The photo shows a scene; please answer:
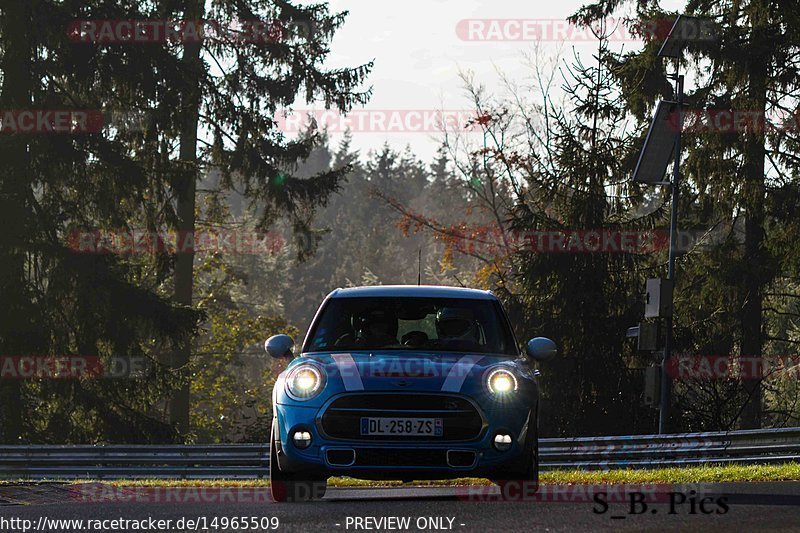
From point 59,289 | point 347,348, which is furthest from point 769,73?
point 347,348

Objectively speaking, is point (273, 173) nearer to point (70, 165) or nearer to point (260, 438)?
point (70, 165)

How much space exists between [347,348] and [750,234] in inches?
963

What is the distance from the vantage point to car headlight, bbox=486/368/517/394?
1015 cm

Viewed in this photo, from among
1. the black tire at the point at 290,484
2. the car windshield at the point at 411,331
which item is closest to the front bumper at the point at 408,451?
the black tire at the point at 290,484

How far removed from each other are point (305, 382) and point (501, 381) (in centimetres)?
149

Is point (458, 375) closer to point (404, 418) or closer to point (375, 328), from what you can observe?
point (404, 418)

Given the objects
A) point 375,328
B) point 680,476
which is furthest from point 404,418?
point 680,476

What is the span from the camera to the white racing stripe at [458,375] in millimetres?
10008

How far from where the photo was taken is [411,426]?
9930 millimetres

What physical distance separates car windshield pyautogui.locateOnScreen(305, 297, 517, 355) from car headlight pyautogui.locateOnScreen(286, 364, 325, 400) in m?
0.76

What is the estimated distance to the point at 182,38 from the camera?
1380 inches

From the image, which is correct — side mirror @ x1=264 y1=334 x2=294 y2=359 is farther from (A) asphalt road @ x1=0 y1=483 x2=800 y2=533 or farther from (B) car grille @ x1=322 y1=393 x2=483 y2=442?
(B) car grille @ x1=322 y1=393 x2=483 y2=442

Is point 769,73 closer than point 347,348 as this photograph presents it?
→ No

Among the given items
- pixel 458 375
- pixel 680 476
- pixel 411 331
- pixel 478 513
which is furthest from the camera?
pixel 680 476
